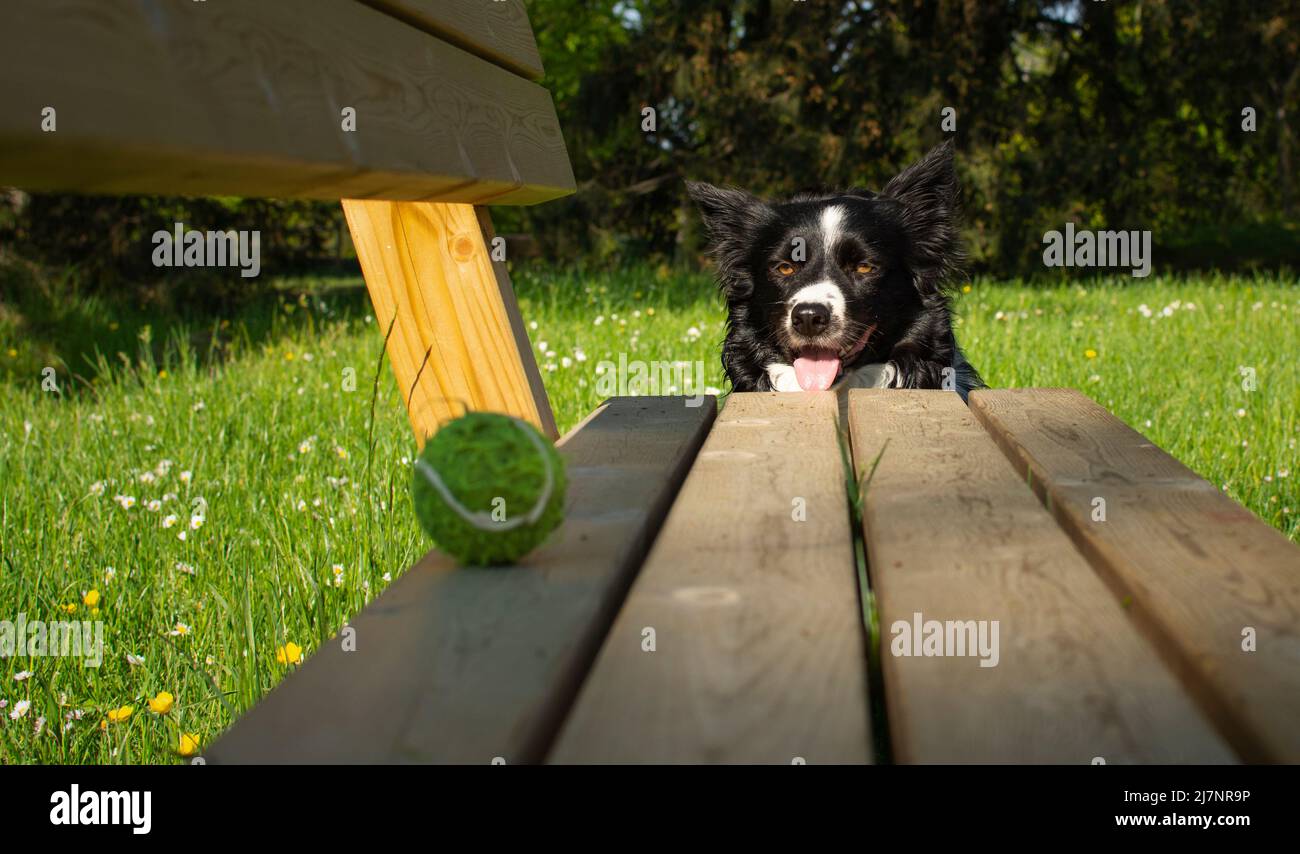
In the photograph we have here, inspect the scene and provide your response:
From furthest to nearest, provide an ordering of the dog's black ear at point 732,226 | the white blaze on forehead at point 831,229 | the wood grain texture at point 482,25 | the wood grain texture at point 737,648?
the dog's black ear at point 732,226 < the white blaze on forehead at point 831,229 < the wood grain texture at point 482,25 < the wood grain texture at point 737,648

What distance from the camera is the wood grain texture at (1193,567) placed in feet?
3.02

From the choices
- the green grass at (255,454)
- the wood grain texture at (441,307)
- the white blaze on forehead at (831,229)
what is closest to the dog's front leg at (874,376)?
the white blaze on forehead at (831,229)

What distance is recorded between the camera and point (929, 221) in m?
4.57

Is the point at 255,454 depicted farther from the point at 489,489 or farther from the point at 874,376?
the point at 489,489

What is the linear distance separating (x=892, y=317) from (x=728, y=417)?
2274 millimetres

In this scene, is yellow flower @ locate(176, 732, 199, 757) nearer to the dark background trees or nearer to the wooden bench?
the wooden bench

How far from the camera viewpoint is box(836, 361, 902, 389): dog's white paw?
448cm

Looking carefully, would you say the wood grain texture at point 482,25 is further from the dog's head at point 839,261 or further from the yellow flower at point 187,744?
the dog's head at point 839,261

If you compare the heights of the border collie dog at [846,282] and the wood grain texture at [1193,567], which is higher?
the border collie dog at [846,282]

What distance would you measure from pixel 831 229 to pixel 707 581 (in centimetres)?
338

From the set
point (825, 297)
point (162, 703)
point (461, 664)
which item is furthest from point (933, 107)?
point (461, 664)

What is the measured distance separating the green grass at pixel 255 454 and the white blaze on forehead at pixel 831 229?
1247 millimetres

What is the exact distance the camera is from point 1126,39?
1427cm
